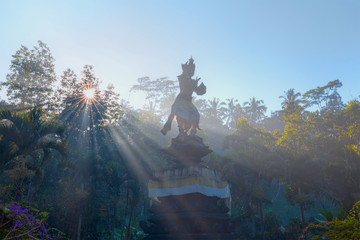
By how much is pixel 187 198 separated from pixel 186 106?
9.18 feet

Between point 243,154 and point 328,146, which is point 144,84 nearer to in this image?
point 243,154

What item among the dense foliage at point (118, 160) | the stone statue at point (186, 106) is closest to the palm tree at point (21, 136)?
the dense foliage at point (118, 160)

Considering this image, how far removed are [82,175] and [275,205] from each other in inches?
1249

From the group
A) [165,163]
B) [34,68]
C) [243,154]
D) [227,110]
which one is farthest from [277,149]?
[227,110]

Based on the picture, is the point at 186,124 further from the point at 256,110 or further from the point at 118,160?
the point at 256,110

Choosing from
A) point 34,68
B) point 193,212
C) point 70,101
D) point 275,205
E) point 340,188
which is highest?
point 34,68

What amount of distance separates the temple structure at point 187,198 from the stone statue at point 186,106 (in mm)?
35

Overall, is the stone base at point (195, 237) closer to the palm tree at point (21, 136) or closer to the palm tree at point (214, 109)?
the palm tree at point (21, 136)

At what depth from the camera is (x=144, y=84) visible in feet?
216

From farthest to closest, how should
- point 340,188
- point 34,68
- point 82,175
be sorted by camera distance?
1. point 34,68
2. point 340,188
3. point 82,175

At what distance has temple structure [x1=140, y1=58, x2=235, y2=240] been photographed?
6238mm

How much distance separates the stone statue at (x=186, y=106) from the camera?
7.77 m

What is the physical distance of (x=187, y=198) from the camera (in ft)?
22.1

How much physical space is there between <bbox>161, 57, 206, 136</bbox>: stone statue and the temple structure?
35mm
